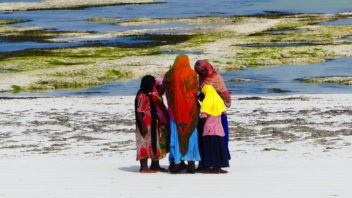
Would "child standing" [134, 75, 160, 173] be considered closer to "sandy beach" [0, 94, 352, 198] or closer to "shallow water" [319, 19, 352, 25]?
"sandy beach" [0, 94, 352, 198]

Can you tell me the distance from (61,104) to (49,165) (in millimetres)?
12196

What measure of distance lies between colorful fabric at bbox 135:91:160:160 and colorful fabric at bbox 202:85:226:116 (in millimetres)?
799

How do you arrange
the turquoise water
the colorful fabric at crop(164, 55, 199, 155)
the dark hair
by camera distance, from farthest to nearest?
1. the turquoise water
2. the dark hair
3. the colorful fabric at crop(164, 55, 199, 155)

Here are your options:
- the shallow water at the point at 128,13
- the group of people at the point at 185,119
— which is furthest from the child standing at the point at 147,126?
the shallow water at the point at 128,13

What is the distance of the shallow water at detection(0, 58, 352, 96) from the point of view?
29.6 m

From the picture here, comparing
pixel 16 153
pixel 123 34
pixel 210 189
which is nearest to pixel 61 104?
pixel 16 153

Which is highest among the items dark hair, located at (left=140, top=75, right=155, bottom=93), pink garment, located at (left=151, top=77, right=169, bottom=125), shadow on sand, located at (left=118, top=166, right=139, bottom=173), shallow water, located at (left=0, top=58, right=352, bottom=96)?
dark hair, located at (left=140, top=75, right=155, bottom=93)

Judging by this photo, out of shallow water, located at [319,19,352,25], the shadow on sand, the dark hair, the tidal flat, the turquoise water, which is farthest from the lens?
shallow water, located at [319,19,352,25]

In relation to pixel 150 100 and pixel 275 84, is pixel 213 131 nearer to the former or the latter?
pixel 150 100

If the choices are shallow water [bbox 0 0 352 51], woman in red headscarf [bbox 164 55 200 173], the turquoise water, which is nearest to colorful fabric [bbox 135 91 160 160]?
woman in red headscarf [bbox 164 55 200 173]

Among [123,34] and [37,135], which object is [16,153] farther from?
[123,34]

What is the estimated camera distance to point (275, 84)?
31.7m

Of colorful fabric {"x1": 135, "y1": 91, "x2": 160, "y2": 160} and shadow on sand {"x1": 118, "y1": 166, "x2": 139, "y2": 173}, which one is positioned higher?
colorful fabric {"x1": 135, "y1": 91, "x2": 160, "y2": 160}

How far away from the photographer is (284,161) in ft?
39.9
